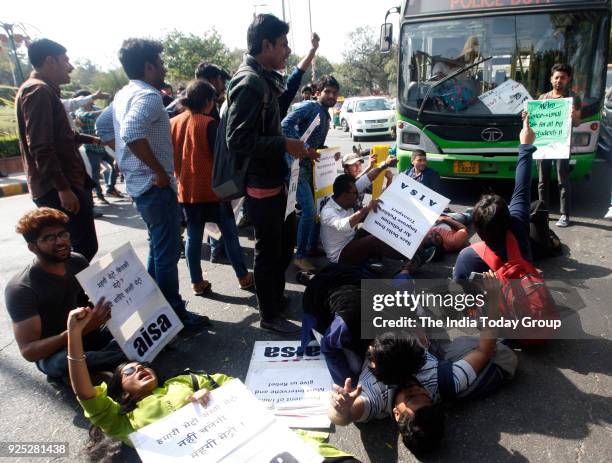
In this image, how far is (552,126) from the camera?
4.41 metres

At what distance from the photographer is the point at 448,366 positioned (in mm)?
2182

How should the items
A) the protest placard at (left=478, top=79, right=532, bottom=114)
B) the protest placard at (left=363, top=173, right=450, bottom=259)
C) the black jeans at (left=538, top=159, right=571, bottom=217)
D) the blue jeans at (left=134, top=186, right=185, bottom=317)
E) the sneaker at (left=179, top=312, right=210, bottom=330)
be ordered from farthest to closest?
the protest placard at (left=478, top=79, right=532, bottom=114), the black jeans at (left=538, top=159, right=571, bottom=217), the protest placard at (left=363, top=173, right=450, bottom=259), the sneaker at (left=179, top=312, right=210, bottom=330), the blue jeans at (left=134, top=186, right=185, bottom=317)

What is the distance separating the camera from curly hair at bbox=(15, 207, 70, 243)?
2211 mm

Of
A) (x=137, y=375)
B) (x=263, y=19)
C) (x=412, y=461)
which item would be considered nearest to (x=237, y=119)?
(x=263, y=19)

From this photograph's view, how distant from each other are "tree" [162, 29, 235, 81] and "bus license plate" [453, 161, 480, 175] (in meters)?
27.9

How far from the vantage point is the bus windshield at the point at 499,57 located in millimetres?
4902

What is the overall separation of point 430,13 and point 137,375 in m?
5.27

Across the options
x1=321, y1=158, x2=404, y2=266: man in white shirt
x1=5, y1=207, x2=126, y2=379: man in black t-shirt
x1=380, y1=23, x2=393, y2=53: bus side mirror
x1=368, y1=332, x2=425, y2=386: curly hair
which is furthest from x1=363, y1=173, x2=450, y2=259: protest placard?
x1=380, y1=23, x2=393, y2=53: bus side mirror

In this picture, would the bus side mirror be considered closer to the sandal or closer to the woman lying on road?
the sandal

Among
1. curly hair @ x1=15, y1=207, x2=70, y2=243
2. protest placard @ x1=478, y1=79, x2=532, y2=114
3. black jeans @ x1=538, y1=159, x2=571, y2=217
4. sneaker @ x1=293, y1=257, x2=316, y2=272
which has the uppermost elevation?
protest placard @ x1=478, y1=79, x2=532, y2=114

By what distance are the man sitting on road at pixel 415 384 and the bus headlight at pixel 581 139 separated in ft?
12.3

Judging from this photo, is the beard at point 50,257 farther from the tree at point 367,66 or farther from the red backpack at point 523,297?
the tree at point 367,66

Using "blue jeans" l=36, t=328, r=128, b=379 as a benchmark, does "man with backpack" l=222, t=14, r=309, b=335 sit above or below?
above

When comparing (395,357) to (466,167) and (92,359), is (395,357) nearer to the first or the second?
(92,359)
